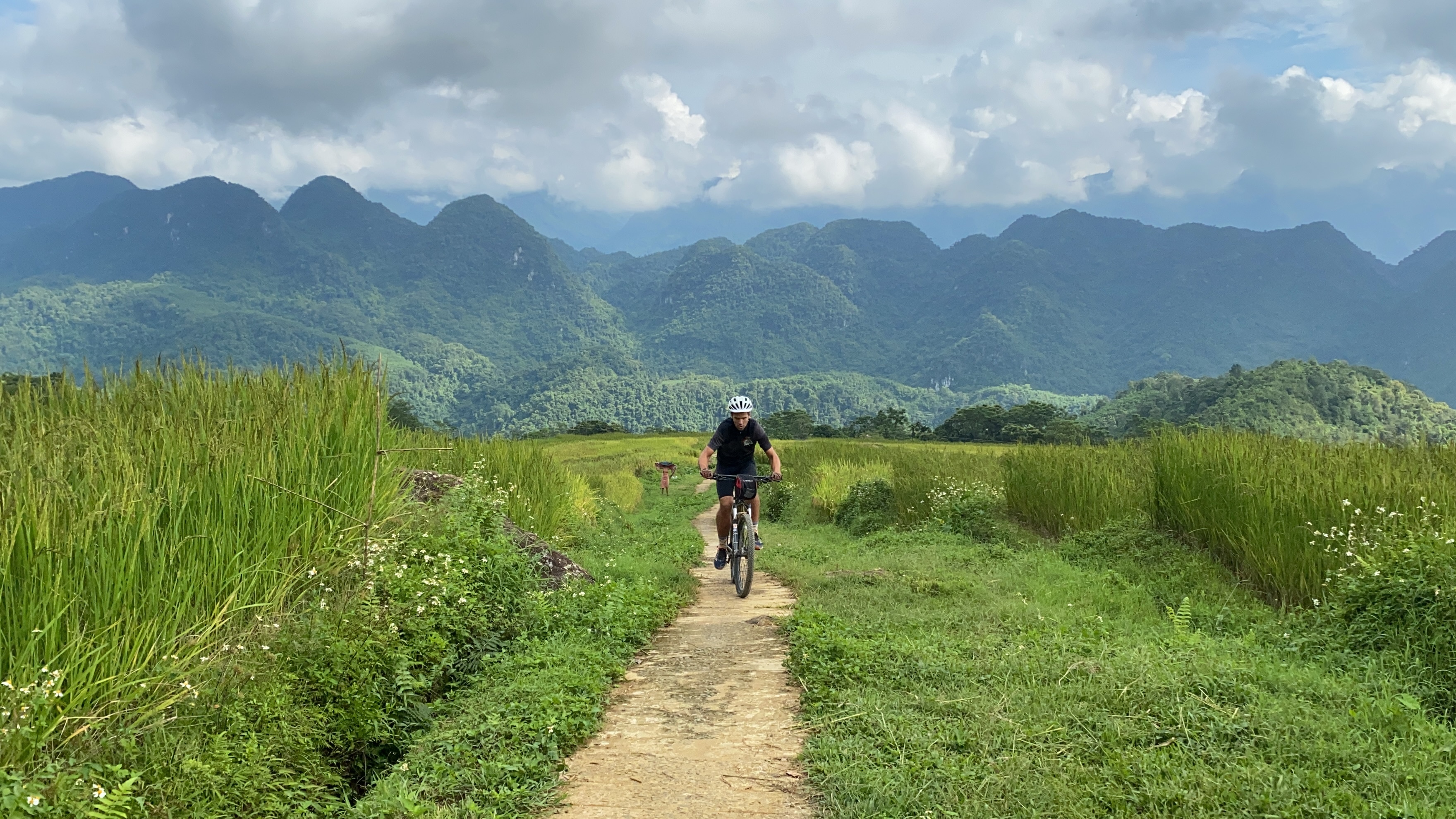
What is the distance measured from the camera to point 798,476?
2467 cm

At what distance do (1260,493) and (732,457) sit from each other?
5576 mm

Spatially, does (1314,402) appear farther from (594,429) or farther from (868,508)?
(594,429)

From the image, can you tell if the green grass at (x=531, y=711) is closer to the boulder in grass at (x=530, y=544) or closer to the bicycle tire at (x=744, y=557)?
the boulder in grass at (x=530, y=544)

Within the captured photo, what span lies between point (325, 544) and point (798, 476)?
19855 mm

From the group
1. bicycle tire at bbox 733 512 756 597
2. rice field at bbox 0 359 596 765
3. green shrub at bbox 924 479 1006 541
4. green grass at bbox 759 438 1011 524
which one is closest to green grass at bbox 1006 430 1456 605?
green shrub at bbox 924 479 1006 541

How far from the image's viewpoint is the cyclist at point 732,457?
9.26m

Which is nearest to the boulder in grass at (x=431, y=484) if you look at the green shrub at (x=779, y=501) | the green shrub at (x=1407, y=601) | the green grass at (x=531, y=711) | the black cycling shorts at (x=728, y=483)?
the green grass at (x=531, y=711)

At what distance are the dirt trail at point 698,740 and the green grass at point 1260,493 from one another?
16.4 ft

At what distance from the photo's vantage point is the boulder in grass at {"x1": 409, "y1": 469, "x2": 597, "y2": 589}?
7699mm

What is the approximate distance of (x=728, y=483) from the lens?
944 centimetres

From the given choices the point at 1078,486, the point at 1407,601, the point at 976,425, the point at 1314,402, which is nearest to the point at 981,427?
the point at 976,425

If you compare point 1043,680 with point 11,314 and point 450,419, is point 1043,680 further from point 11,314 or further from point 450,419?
point 11,314

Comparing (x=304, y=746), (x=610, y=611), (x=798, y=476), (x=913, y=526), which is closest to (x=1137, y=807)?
(x=304, y=746)

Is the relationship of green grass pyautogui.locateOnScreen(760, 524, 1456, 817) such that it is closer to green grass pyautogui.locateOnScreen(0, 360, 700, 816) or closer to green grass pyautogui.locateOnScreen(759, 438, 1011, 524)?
green grass pyautogui.locateOnScreen(0, 360, 700, 816)
